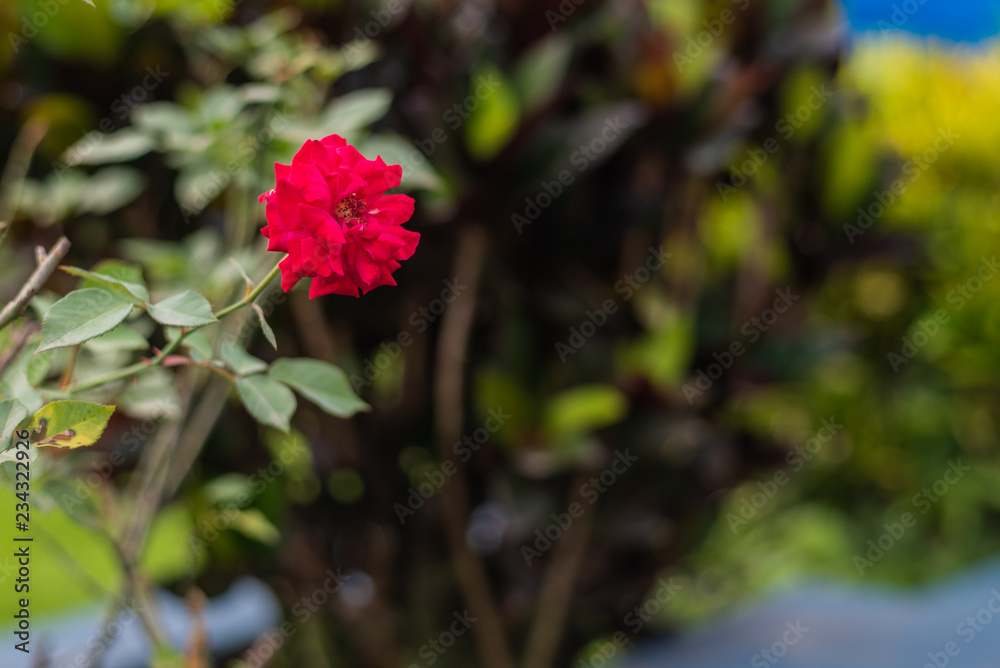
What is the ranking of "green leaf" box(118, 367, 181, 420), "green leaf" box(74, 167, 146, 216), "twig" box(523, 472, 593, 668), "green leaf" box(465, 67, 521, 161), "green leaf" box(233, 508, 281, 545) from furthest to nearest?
"twig" box(523, 472, 593, 668), "green leaf" box(465, 67, 521, 161), "green leaf" box(74, 167, 146, 216), "green leaf" box(233, 508, 281, 545), "green leaf" box(118, 367, 181, 420)

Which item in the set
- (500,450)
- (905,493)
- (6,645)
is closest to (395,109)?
(500,450)

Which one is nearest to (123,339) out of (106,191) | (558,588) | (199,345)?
(199,345)

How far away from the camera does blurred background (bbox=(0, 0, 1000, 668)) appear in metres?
1.21

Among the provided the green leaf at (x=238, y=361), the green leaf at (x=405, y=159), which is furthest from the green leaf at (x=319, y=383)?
the green leaf at (x=405, y=159)

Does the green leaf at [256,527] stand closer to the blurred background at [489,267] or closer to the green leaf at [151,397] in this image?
the blurred background at [489,267]

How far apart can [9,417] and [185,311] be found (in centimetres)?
11

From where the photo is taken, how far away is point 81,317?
0.49 meters

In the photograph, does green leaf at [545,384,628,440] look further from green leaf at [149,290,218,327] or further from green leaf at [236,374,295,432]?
green leaf at [149,290,218,327]

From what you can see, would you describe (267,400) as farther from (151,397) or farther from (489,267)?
(489,267)

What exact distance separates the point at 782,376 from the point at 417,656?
2.89ft

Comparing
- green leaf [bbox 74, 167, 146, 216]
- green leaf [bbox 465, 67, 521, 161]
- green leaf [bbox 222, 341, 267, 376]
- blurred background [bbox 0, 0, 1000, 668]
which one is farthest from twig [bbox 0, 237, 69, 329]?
green leaf [bbox 465, 67, 521, 161]

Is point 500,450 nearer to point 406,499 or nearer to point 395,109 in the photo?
point 406,499

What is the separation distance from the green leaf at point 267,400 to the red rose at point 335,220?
0.51 ft

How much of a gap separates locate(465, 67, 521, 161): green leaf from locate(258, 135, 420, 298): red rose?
0.86 m
